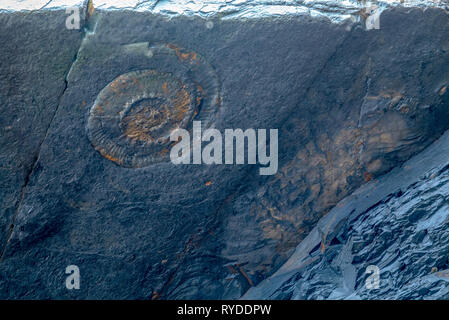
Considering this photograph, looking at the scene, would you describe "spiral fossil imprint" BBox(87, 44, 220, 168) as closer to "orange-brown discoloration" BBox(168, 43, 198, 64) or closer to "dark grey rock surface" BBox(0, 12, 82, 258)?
"orange-brown discoloration" BBox(168, 43, 198, 64)

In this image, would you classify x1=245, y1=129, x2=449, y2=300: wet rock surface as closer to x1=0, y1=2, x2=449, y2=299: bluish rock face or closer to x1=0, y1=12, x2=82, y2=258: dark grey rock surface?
x1=0, y1=2, x2=449, y2=299: bluish rock face

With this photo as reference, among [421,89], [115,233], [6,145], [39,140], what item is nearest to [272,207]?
[115,233]
